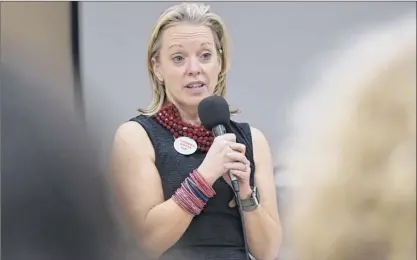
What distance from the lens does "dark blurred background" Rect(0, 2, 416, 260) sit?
926mm

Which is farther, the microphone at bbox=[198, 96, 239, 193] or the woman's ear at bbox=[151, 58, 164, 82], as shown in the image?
the woman's ear at bbox=[151, 58, 164, 82]

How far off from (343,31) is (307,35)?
0.05 metres

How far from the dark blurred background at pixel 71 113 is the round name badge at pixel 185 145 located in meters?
0.09

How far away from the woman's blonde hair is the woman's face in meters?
0.01

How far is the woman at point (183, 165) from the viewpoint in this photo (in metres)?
0.87

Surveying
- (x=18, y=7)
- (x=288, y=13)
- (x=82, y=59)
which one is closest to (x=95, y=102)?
(x=82, y=59)

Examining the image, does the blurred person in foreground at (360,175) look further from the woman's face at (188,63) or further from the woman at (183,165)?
the woman's face at (188,63)

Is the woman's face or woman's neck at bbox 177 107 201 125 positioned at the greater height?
the woman's face

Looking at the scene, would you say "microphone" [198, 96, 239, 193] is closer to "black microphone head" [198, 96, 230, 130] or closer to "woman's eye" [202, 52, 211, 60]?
"black microphone head" [198, 96, 230, 130]

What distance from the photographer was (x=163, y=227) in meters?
0.87

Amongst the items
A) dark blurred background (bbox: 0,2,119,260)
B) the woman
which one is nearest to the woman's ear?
the woman

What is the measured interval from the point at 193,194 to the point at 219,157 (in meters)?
0.07

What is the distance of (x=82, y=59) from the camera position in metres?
0.94

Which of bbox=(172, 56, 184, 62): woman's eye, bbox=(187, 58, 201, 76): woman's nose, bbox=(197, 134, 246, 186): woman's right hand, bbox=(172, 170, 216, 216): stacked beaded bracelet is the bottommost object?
bbox=(172, 170, 216, 216): stacked beaded bracelet
